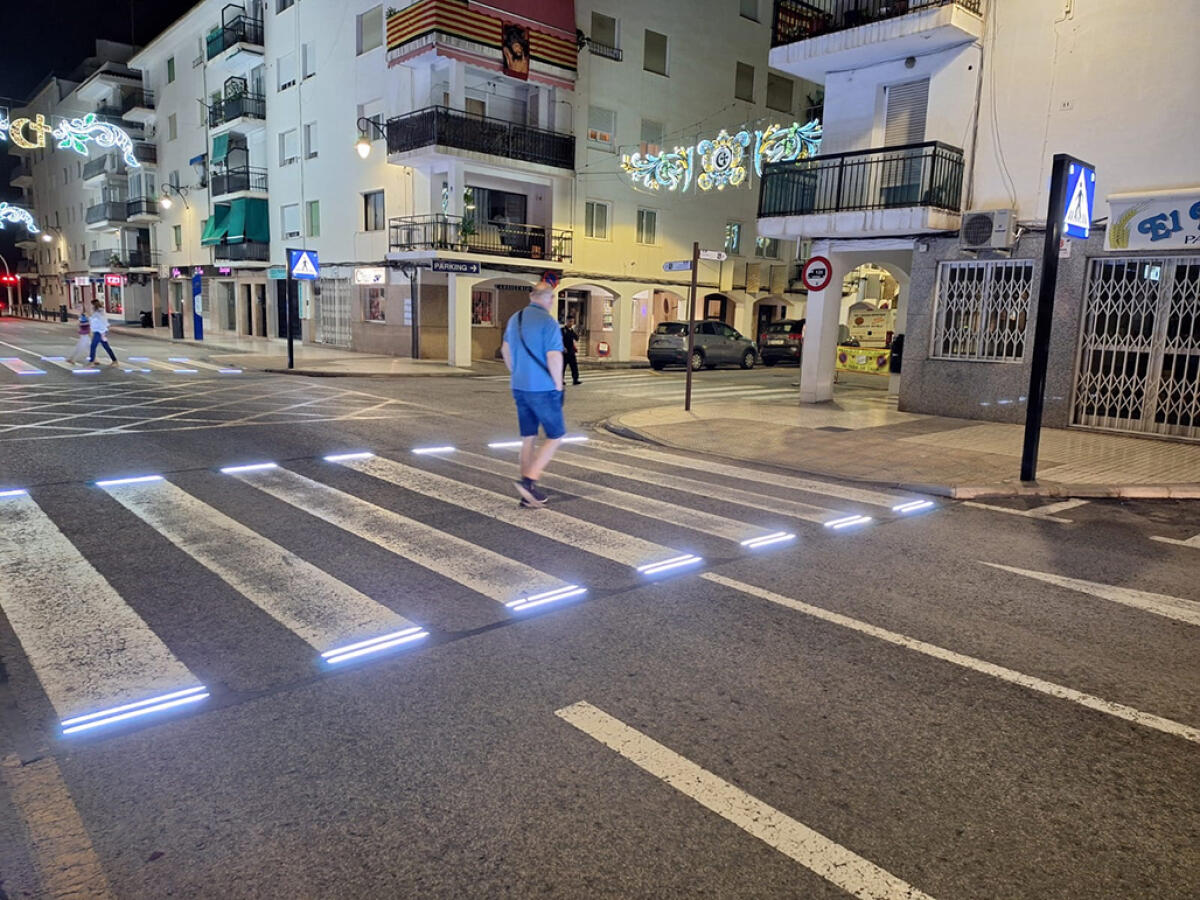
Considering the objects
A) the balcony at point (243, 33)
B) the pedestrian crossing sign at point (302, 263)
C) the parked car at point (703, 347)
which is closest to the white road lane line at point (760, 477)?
the pedestrian crossing sign at point (302, 263)

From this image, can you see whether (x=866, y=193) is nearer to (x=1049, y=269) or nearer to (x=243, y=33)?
(x=1049, y=269)

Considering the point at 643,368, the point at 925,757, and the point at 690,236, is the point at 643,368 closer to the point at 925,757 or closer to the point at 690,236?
the point at 690,236

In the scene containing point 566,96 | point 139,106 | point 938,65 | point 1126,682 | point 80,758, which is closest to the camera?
point 80,758

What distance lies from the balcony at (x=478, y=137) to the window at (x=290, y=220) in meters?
9.42

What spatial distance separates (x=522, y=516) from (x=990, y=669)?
13.2 feet

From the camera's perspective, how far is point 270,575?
215 inches

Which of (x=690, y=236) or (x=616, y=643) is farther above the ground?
(x=690, y=236)

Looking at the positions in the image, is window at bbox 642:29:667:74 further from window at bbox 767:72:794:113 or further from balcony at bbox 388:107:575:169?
window at bbox 767:72:794:113

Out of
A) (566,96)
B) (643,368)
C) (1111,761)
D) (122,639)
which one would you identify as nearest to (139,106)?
(566,96)

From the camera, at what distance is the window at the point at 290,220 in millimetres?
34162

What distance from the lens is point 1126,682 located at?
4172 millimetres

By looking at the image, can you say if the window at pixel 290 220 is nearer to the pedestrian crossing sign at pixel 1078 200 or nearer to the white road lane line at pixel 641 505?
the white road lane line at pixel 641 505

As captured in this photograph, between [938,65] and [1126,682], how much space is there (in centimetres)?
1378

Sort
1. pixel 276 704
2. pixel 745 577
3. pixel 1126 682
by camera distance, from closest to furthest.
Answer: pixel 276 704, pixel 1126 682, pixel 745 577
